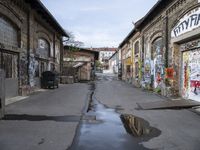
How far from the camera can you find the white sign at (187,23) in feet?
39.7

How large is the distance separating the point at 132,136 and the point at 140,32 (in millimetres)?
18948

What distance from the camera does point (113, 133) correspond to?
6656 mm

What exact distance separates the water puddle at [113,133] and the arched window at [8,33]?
6.88 meters

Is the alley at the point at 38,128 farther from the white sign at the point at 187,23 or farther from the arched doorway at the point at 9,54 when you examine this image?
the white sign at the point at 187,23

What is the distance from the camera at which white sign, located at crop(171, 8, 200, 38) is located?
1209 cm

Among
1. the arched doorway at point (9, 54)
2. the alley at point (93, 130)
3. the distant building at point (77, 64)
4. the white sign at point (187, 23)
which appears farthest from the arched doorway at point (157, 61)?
the distant building at point (77, 64)

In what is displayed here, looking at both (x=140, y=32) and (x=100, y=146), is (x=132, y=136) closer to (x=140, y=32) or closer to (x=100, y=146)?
(x=100, y=146)

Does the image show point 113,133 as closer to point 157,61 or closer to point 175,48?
point 175,48

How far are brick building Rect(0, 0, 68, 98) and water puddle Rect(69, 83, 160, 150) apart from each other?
6767mm

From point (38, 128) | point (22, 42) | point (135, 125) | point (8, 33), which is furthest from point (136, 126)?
point (22, 42)

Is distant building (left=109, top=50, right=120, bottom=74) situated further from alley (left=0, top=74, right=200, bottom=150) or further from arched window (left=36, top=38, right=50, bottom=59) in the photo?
alley (left=0, top=74, right=200, bottom=150)

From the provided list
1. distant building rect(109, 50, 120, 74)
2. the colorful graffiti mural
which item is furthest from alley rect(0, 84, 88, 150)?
distant building rect(109, 50, 120, 74)

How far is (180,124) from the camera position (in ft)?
25.9

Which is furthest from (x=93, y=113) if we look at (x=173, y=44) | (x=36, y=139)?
(x=173, y=44)
